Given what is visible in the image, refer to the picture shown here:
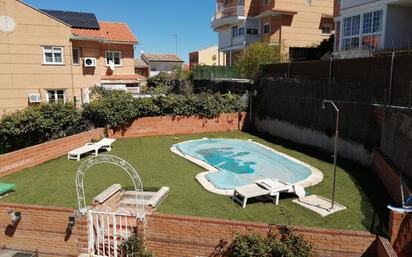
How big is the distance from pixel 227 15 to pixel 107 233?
1376 inches

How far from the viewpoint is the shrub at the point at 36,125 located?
1684 cm

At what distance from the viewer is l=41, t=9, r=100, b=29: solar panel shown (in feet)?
91.4

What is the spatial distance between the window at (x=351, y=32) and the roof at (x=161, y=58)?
58.6 m

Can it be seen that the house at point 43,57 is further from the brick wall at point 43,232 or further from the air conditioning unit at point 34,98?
the brick wall at point 43,232

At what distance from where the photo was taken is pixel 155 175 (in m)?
13.7

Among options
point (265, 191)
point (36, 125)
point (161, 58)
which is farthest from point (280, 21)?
point (161, 58)

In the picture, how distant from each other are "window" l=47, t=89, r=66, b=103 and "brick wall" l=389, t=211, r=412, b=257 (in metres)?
22.9

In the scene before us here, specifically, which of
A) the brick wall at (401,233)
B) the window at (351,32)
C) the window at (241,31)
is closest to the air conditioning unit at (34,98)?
the window at (351,32)

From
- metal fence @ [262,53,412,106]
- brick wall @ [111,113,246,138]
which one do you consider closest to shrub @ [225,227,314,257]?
metal fence @ [262,53,412,106]

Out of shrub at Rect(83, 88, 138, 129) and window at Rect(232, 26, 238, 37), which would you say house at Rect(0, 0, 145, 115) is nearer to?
shrub at Rect(83, 88, 138, 129)

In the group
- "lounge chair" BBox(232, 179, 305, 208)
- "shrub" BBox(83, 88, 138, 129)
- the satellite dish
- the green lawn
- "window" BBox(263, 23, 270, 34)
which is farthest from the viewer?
"window" BBox(263, 23, 270, 34)

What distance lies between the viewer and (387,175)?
1105 centimetres

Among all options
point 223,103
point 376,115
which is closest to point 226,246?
point 376,115

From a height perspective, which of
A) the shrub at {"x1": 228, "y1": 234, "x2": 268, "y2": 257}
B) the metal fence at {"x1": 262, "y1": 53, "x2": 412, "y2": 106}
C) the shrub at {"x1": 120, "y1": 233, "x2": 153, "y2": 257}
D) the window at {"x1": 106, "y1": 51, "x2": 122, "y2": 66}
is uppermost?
Result: the window at {"x1": 106, "y1": 51, "x2": 122, "y2": 66}
